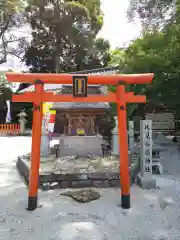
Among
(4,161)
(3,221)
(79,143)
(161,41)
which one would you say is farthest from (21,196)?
(161,41)

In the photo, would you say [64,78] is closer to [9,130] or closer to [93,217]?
[93,217]

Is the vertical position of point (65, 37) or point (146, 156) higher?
point (65, 37)

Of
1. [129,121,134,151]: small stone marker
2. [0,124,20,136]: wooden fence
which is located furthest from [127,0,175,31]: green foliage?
[0,124,20,136]: wooden fence

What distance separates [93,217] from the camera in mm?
4453

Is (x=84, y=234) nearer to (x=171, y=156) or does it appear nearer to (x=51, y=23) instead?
(x=171, y=156)

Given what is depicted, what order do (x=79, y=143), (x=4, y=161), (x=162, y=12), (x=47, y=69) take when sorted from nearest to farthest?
(x=79, y=143)
(x=4, y=161)
(x=162, y=12)
(x=47, y=69)

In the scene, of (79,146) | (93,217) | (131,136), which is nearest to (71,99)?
(93,217)

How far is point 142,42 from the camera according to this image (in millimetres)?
11898

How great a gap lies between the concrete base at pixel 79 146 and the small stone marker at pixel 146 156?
2602 mm

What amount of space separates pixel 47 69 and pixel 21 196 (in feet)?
79.2

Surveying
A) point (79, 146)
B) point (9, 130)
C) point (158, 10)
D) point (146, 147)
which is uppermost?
point (158, 10)

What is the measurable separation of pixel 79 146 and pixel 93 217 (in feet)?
14.7

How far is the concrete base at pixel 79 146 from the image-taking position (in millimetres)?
8797

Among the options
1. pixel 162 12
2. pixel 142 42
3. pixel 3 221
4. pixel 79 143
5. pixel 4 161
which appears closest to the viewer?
pixel 3 221
